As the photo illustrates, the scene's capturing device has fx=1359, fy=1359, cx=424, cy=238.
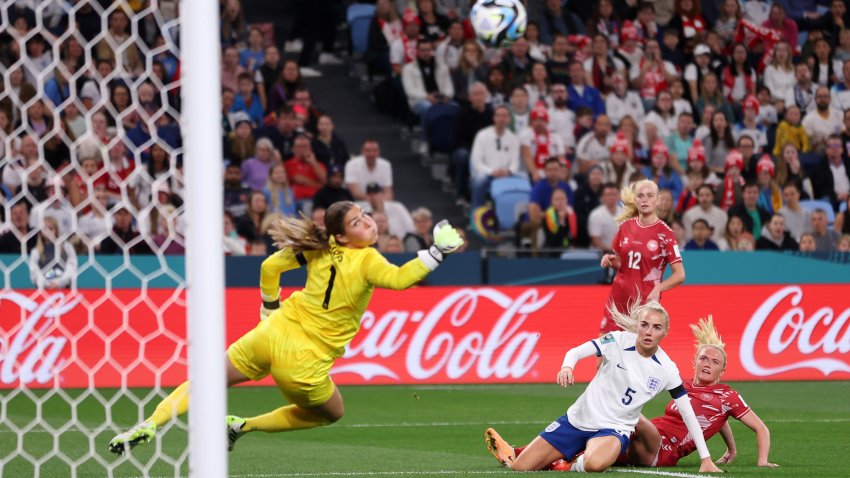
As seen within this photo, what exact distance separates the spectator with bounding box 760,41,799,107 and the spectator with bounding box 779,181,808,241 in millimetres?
3087

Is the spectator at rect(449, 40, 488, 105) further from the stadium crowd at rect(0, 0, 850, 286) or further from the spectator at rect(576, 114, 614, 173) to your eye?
the spectator at rect(576, 114, 614, 173)

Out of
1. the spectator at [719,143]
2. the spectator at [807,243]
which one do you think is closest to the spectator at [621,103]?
the spectator at [719,143]

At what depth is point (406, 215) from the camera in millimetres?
16016

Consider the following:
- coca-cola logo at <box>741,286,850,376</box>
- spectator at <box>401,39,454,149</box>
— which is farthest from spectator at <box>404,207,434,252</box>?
coca-cola logo at <box>741,286,850,376</box>

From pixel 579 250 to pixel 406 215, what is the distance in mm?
2235

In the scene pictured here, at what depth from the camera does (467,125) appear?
58.0 ft

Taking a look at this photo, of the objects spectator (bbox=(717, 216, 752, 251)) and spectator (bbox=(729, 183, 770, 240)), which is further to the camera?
spectator (bbox=(729, 183, 770, 240))

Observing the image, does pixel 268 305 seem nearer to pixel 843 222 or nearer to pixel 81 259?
pixel 81 259

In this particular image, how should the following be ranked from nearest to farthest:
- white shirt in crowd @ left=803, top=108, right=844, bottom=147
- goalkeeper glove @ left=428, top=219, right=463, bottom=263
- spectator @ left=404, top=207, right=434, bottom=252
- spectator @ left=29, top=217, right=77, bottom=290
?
goalkeeper glove @ left=428, top=219, right=463, bottom=263
spectator @ left=29, top=217, right=77, bottom=290
spectator @ left=404, top=207, right=434, bottom=252
white shirt in crowd @ left=803, top=108, right=844, bottom=147

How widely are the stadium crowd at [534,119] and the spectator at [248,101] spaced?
0.09 feet

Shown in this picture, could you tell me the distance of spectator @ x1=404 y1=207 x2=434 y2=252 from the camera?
15.2 m

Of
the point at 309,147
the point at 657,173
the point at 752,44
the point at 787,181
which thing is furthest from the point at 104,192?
the point at 752,44

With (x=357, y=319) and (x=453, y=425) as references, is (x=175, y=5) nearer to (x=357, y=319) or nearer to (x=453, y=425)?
(x=453, y=425)

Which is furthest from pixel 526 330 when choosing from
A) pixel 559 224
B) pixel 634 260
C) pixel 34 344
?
pixel 34 344
